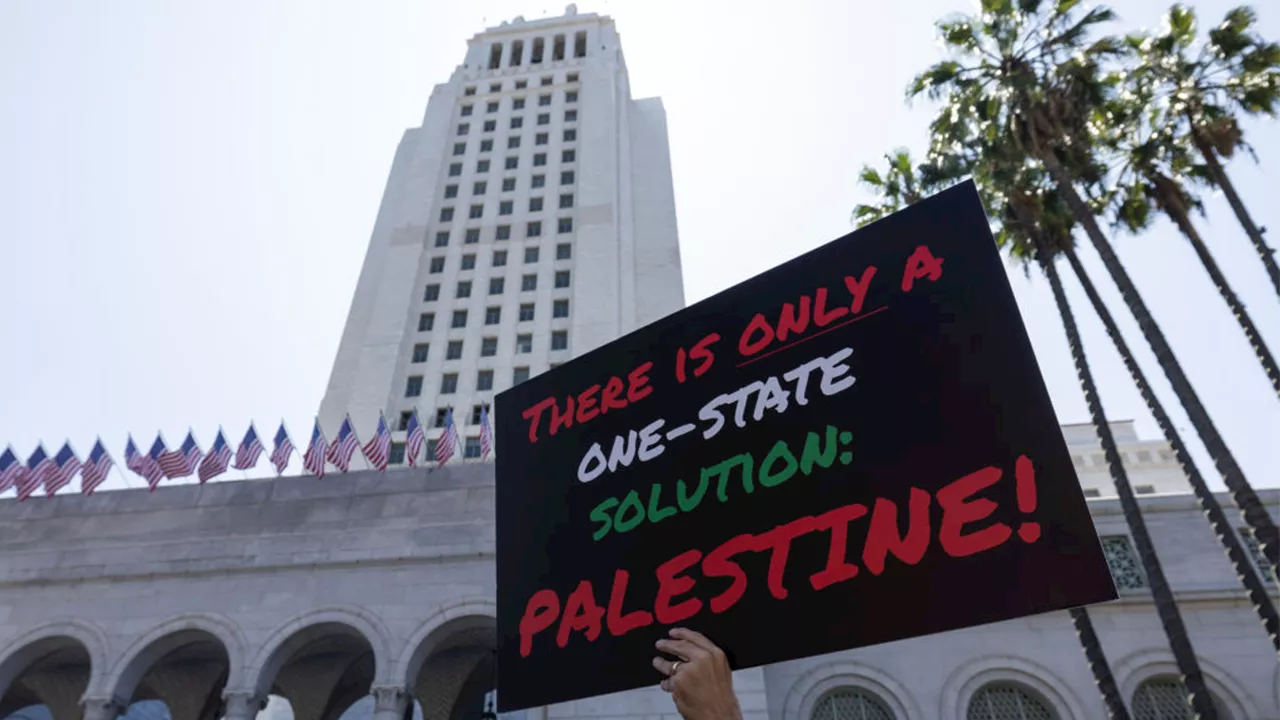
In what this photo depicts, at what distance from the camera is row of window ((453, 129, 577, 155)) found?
59031 millimetres

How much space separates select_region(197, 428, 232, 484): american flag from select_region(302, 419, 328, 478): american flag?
83.7 inches

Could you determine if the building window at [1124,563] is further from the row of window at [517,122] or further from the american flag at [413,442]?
the row of window at [517,122]

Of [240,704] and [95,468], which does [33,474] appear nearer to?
[95,468]

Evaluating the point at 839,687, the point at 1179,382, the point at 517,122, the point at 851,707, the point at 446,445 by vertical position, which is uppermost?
the point at 517,122

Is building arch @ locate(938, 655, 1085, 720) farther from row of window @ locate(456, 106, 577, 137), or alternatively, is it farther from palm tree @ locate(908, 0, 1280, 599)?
row of window @ locate(456, 106, 577, 137)

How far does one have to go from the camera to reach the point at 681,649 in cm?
379

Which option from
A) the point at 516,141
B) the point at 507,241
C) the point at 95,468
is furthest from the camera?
the point at 516,141

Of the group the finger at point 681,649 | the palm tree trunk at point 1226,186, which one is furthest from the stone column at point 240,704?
the palm tree trunk at point 1226,186

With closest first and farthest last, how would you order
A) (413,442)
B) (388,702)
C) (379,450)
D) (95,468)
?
(388,702) < (95,468) < (379,450) < (413,442)

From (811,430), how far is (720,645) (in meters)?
1.22

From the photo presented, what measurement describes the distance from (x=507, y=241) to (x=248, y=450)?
97.4 ft

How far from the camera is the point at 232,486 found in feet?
73.3

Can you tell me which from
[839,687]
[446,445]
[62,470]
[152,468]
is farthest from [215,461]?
[839,687]

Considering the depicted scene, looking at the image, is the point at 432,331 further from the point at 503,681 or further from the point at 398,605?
the point at 503,681
